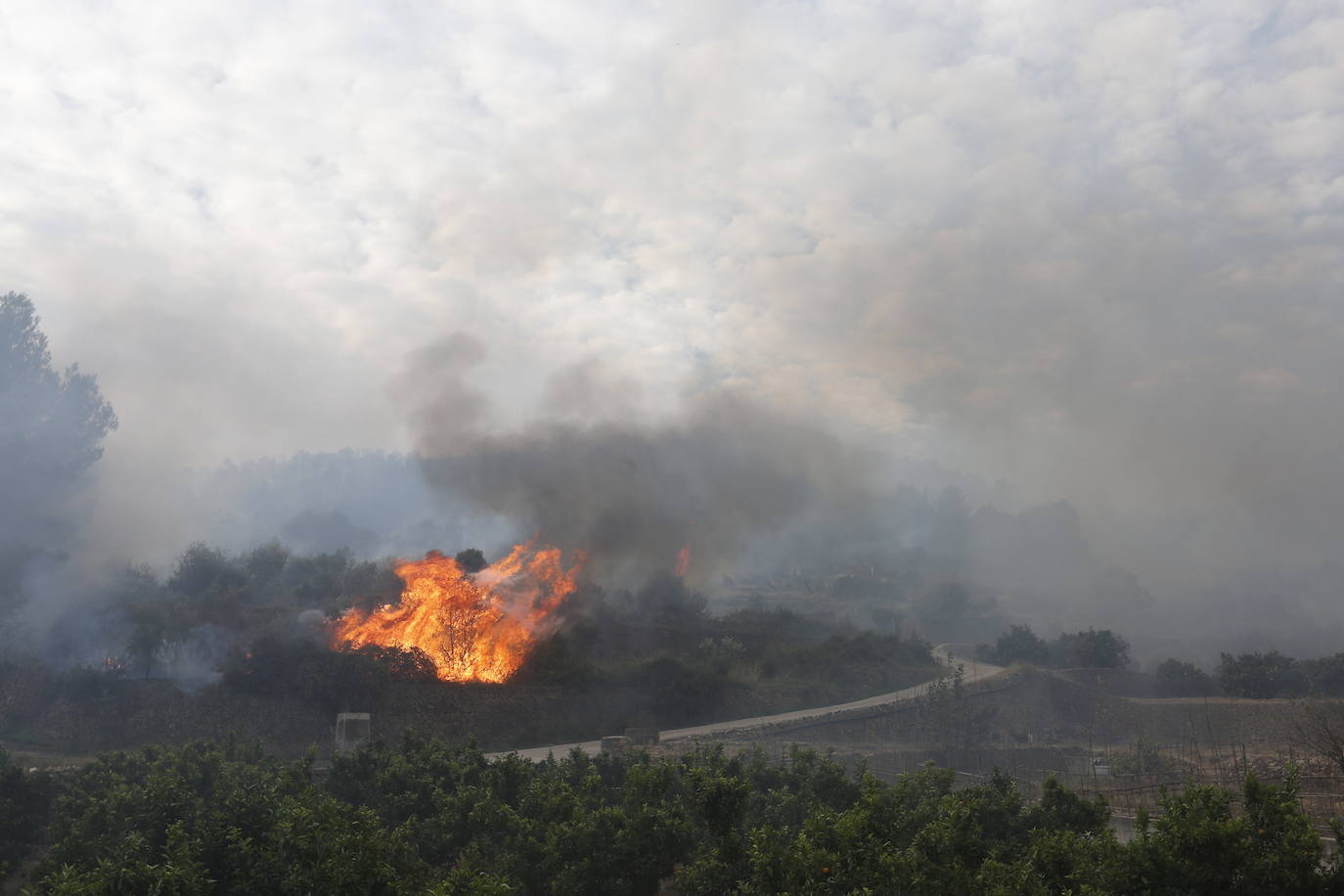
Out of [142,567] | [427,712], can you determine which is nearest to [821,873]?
[427,712]

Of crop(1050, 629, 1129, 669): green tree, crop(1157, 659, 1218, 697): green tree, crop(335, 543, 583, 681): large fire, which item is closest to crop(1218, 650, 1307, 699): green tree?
crop(1157, 659, 1218, 697): green tree

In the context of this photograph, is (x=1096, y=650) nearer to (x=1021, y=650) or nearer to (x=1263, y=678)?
(x=1021, y=650)

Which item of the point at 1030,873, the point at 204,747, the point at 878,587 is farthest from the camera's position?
the point at 878,587

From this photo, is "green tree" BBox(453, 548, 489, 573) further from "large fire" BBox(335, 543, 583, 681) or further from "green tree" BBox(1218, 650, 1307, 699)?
"green tree" BBox(1218, 650, 1307, 699)

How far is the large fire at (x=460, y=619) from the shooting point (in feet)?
177

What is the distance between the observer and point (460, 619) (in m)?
55.8

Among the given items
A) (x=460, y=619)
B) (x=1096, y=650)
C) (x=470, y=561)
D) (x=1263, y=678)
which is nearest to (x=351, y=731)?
(x=460, y=619)

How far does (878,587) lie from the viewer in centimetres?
12975

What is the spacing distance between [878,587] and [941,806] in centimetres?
10939

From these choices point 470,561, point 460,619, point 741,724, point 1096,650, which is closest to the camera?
point 460,619

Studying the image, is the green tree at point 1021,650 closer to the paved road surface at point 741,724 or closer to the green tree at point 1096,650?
the green tree at point 1096,650

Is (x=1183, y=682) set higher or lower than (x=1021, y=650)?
lower

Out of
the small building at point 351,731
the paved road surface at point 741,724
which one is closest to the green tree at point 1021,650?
the paved road surface at point 741,724

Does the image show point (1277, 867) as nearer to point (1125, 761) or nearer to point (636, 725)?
point (1125, 761)
